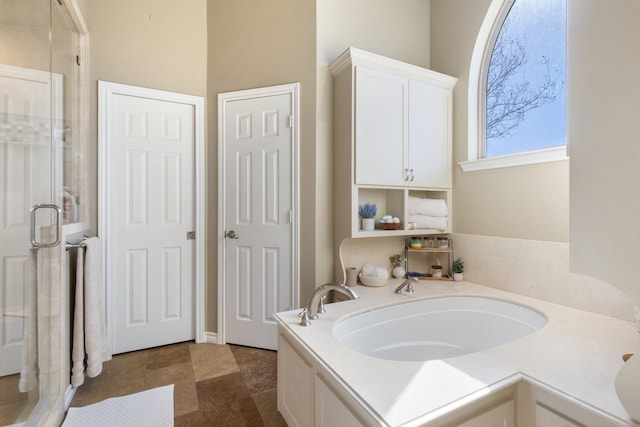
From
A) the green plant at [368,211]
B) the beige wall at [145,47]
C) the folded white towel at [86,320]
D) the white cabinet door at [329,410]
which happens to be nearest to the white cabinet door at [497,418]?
the white cabinet door at [329,410]

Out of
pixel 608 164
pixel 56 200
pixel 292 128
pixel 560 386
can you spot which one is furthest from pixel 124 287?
pixel 608 164

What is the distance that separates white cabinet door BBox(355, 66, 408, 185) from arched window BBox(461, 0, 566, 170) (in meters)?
0.59

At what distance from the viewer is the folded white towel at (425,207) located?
7.64 ft

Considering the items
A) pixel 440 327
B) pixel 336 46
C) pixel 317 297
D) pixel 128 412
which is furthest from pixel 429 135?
pixel 128 412

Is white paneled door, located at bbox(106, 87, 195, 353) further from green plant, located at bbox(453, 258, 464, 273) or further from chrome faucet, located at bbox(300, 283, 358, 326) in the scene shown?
green plant, located at bbox(453, 258, 464, 273)

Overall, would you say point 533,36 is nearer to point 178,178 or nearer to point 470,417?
point 470,417

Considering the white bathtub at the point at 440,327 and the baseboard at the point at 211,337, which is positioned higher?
the white bathtub at the point at 440,327

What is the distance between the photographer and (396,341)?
1773 millimetres

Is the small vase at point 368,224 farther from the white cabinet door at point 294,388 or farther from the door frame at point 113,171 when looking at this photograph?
the door frame at point 113,171

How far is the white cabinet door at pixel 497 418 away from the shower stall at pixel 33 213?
1.89 meters

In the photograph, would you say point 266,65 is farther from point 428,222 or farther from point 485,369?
point 485,369

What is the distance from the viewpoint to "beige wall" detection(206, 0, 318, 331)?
2254mm

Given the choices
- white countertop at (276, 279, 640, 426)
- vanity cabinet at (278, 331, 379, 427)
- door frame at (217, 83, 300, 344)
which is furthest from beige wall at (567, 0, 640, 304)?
door frame at (217, 83, 300, 344)

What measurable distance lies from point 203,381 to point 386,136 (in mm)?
2127
